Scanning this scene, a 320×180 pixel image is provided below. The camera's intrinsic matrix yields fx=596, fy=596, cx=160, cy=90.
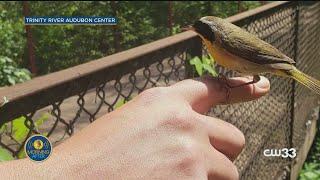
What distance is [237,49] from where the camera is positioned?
1.91 m

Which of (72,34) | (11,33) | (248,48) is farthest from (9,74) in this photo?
(248,48)

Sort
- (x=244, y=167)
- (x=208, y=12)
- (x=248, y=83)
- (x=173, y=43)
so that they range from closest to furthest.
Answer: (x=248, y=83) < (x=173, y=43) < (x=244, y=167) < (x=208, y=12)

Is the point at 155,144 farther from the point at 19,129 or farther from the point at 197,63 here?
the point at 197,63

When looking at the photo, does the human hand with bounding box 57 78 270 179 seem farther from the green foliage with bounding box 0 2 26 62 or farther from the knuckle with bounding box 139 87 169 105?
the green foliage with bounding box 0 2 26 62

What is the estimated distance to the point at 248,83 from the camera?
1.38 metres

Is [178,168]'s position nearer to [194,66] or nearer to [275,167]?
[194,66]

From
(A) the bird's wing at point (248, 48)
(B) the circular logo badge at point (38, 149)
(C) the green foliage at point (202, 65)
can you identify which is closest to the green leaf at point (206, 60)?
(C) the green foliage at point (202, 65)

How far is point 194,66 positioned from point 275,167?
7.53 feet

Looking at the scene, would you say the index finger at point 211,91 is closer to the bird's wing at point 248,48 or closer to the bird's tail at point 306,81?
the bird's wing at point 248,48

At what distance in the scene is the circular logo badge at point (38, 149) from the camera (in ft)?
3.47

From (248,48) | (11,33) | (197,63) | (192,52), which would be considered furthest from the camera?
(11,33)

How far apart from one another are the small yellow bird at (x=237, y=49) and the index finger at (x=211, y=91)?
0.33 meters

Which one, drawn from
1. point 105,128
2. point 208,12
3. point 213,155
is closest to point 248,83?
point 213,155

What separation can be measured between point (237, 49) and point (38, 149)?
3.05 feet
